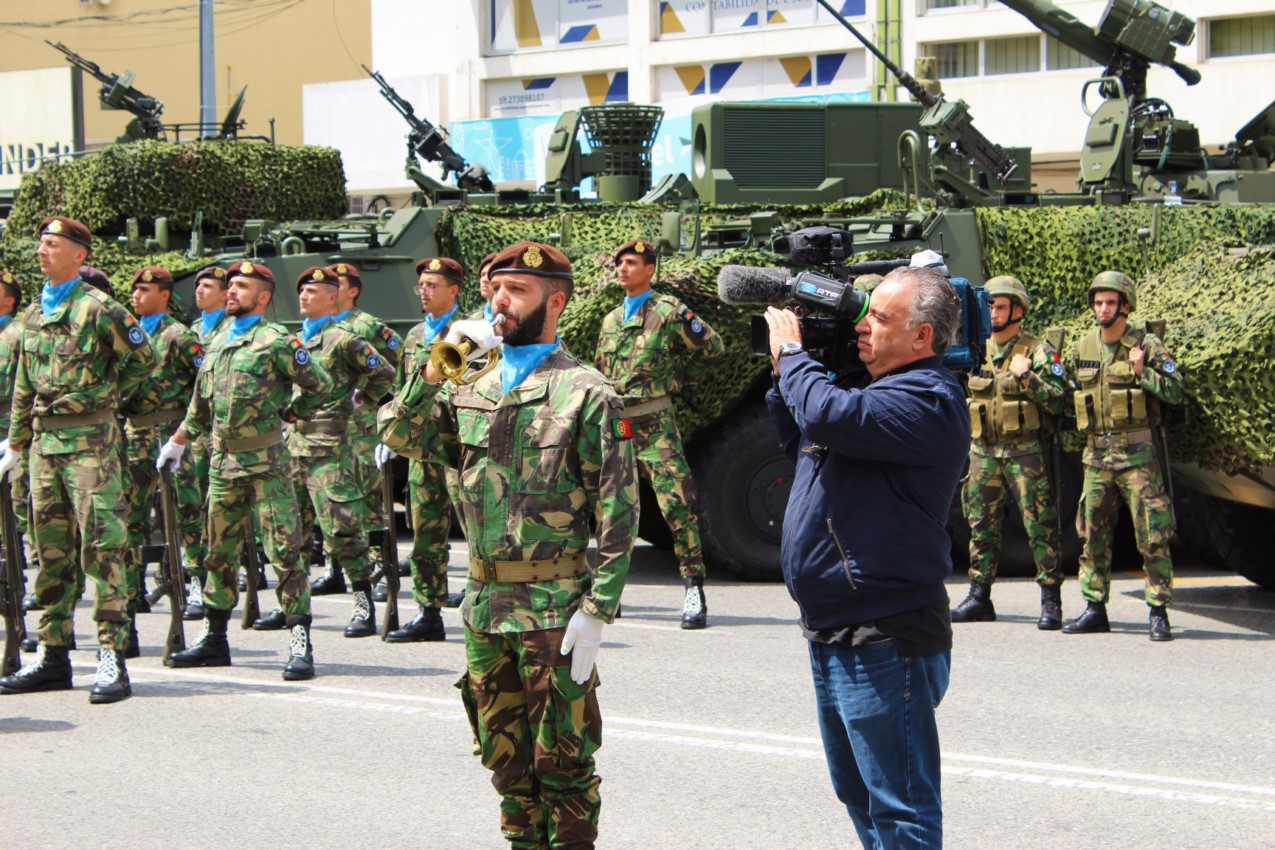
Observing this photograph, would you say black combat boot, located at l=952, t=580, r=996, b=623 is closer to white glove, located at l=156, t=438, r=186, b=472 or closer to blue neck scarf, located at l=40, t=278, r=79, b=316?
white glove, located at l=156, t=438, r=186, b=472

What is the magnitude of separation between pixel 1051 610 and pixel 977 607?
42 centimetres

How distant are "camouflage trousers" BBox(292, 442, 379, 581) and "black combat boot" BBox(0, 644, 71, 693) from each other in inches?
59.5

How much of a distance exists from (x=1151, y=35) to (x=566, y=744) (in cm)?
1163

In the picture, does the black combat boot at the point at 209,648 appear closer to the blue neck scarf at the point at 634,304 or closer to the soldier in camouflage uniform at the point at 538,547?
the blue neck scarf at the point at 634,304

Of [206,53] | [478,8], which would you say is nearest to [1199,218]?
[206,53]

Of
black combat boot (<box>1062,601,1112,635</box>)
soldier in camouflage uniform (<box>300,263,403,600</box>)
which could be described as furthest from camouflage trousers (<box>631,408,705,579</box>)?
black combat boot (<box>1062,601,1112,635</box>)

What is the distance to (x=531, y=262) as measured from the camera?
4.86 metres

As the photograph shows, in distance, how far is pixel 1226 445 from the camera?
938 cm

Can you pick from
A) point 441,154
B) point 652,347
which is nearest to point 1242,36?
point 441,154

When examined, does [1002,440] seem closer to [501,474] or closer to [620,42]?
[501,474]

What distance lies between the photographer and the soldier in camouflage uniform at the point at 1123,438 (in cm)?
914

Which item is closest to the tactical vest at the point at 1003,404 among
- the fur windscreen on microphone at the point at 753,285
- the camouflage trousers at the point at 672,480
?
the camouflage trousers at the point at 672,480

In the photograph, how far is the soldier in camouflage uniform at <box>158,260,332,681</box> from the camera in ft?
26.7

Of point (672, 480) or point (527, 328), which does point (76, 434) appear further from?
point (527, 328)
